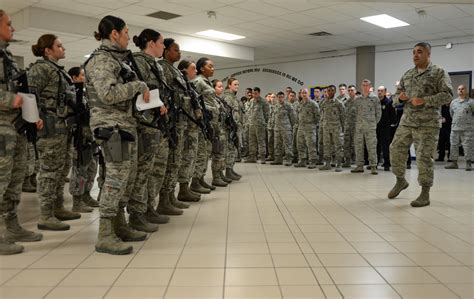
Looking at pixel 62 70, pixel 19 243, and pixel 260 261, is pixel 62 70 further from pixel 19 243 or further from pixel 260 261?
pixel 260 261

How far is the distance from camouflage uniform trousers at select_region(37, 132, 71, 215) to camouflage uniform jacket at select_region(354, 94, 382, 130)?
18.6 feet

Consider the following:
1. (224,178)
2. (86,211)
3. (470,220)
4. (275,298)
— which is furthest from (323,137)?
(275,298)

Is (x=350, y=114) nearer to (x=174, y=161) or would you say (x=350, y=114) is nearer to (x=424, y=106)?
(x=424, y=106)

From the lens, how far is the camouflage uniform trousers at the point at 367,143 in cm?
771

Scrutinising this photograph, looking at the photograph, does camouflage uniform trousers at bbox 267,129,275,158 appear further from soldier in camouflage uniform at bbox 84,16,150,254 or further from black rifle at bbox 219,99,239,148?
soldier in camouflage uniform at bbox 84,16,150,254

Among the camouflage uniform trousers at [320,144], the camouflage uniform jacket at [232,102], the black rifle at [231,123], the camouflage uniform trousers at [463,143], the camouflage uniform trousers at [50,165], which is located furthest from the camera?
the camouflage uniform trousers at [320,144]

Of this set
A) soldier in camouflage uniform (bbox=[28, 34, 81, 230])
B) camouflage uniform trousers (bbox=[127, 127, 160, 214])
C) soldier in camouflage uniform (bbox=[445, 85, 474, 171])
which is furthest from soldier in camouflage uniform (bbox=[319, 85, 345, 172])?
soldier in camouflage uniform (bbox=[28, 34, 81, 230])

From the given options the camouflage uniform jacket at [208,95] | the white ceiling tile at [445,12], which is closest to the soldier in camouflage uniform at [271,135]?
the white ceiling tile at [445,12]

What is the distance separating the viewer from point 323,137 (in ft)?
28.2

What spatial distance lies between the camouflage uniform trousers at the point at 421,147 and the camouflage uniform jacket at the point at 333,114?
3.43 m

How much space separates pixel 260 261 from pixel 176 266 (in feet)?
1.82

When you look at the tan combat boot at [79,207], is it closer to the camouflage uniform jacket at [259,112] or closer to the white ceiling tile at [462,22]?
the camouflage uniform jacket at [259,112]

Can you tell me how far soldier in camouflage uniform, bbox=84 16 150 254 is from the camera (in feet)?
9.21

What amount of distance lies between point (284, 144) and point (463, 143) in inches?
145
